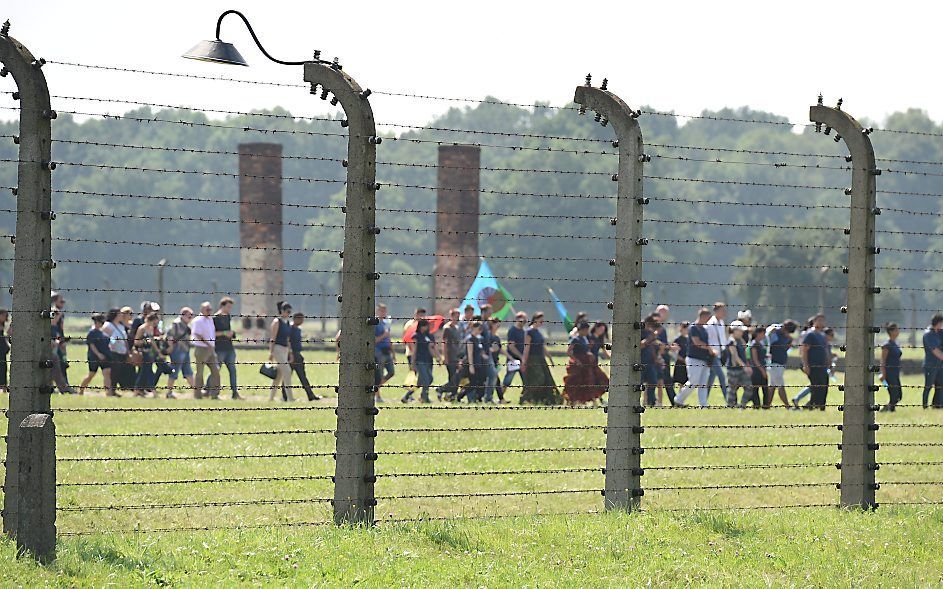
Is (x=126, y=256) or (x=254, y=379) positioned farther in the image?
(x=126, y=256)

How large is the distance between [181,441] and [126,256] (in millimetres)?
65553

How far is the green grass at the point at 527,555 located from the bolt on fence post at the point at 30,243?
76cm

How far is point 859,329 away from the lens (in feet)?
31.6

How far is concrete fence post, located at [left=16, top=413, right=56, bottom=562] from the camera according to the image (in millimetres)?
6867

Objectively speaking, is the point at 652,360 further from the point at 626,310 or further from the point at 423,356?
the point at 626,310

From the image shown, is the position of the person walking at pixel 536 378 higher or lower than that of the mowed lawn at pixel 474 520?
higher

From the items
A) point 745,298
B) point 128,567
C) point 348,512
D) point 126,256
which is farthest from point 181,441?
point 126,256

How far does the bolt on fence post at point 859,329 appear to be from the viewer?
9578 millimetres

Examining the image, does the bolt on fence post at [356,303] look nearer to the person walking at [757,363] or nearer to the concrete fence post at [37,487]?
the concrete fence post at [37,487]

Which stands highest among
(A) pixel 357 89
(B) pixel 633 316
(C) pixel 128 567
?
(A) pixel 357 89

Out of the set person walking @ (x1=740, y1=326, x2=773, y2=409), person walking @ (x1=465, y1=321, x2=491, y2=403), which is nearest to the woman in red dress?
person walking @ (x1=465, y1=321, x2=491, y2=403)

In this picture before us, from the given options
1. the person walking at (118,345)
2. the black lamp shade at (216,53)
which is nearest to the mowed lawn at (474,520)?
the black lamp shade at (216,53)

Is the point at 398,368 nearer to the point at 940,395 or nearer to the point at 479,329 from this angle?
the point at 479,329

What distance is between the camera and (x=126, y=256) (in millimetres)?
77750
